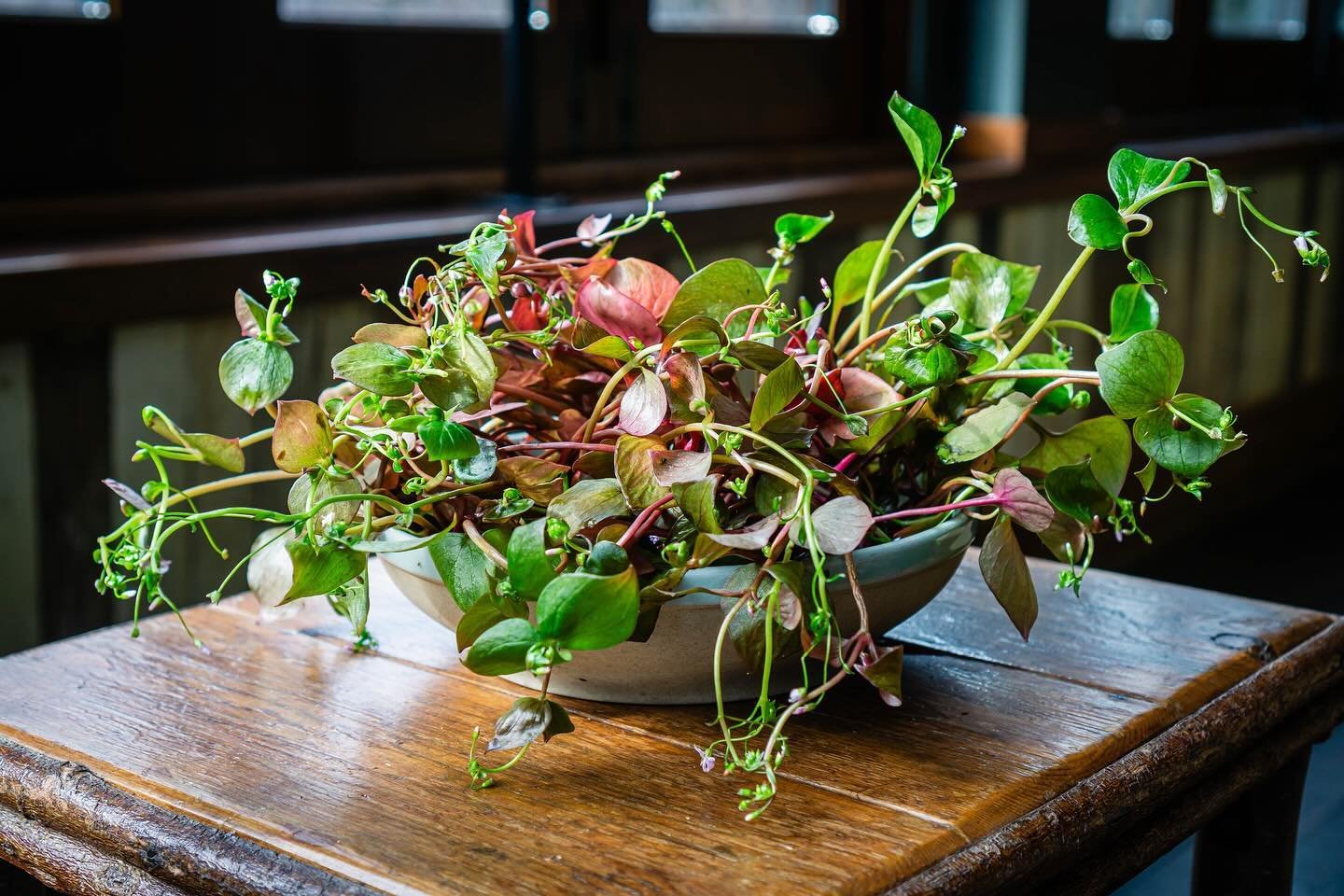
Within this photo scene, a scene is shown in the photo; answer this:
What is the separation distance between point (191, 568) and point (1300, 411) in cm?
361

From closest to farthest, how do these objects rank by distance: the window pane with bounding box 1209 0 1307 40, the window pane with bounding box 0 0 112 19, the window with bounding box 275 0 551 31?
the window pane with bounding box 0 0 112 19 < the window with bounding box 275 0 551 31 < the window pane with bounding box 1209 0 1307 40

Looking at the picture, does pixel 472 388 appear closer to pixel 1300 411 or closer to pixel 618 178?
pixel 618 178

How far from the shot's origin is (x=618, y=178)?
8.05 feet

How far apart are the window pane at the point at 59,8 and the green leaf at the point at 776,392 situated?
1375mm

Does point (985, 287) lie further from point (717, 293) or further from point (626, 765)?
point (626, 765)

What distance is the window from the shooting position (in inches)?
79.4

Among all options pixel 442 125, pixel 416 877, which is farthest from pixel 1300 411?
pixel 416 877

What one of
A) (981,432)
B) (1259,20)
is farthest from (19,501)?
(1259,20)

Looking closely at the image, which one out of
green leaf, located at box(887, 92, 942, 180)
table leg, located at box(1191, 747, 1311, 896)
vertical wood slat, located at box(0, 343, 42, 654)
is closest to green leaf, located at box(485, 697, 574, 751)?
green leaf, located at box(887, 92, 942, 180)

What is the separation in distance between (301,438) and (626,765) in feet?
0.77

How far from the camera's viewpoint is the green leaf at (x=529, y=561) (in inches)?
26.1

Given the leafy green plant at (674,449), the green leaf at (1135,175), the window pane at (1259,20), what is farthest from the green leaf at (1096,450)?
the window pane at (1259,20)

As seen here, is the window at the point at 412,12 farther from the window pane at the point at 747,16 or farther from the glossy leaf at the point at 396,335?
the glossy leaf at the point at 396,335

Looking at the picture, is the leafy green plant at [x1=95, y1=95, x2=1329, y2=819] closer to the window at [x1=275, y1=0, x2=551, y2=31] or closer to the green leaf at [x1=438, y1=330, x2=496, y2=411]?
the green leaf at [x1=438, y1=330, x2=496, y2=411]
